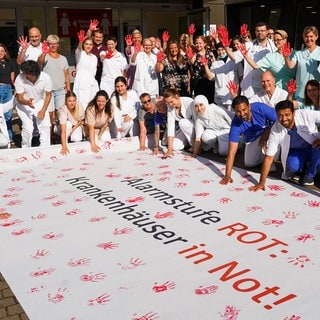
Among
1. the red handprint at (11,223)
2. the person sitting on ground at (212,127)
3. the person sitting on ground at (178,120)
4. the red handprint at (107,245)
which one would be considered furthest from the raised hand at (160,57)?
the red handprint at (107,245)

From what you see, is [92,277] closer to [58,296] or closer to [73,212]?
[58,296]

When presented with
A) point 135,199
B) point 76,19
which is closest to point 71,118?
point 135,199

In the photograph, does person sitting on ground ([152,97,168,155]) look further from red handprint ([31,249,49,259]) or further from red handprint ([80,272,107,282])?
red handprint ([80,272,107,282])

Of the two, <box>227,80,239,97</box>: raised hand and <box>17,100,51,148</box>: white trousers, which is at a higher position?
<box>227,80,239,97</box>: raised hand

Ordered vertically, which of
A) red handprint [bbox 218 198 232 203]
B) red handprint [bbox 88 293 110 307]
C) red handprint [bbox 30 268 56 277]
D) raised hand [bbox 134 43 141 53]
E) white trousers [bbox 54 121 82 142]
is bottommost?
red handprint [bbox 88 293 110 307]

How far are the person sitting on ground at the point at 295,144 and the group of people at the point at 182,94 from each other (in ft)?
0.03

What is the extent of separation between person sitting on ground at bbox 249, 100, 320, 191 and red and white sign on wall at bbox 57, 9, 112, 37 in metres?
9.12

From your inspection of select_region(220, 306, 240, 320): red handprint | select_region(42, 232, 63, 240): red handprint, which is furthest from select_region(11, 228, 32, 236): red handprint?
select_region(220, 306, 240, 320): red handprint

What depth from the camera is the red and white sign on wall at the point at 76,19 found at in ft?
39.8

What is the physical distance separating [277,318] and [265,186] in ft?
6.85

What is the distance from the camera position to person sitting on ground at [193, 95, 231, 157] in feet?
17.9

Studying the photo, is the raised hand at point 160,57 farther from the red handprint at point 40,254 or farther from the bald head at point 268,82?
the red handprint at point 40,254

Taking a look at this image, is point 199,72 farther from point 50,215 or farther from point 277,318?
point 277,318

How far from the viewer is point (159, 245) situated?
10.1 feet
